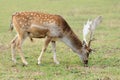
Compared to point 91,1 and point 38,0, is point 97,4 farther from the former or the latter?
point 38,0

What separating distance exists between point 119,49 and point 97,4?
1462cm

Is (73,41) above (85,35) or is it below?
below

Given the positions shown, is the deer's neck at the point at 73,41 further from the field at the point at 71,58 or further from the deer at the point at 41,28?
the field at the point at 71,58

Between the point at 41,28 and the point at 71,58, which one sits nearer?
the point at 41,28

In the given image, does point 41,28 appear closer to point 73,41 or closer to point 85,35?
point 73,41

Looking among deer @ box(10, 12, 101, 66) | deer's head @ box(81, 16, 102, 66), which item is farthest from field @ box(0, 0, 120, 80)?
deer @ box(10, 12, 101, 66)

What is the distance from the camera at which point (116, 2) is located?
96.2ft

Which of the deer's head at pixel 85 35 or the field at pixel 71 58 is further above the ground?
the deer's head at pixel 85 35

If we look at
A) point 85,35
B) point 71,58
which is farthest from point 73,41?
point 71,58

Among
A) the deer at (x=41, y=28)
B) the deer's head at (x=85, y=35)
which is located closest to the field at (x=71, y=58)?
the deer's head at (x=85, y=35)

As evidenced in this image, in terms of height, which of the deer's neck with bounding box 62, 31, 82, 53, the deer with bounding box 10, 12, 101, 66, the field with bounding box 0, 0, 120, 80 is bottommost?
the field with bounding box 0, 0, 120, 80

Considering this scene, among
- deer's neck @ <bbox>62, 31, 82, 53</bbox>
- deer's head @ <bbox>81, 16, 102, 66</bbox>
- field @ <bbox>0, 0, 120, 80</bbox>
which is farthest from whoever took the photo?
deer's neck @ <bbox>62, 31, 82, 53</bbox>

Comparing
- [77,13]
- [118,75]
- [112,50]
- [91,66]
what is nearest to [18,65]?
[91,66]

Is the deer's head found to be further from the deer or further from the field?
the field
